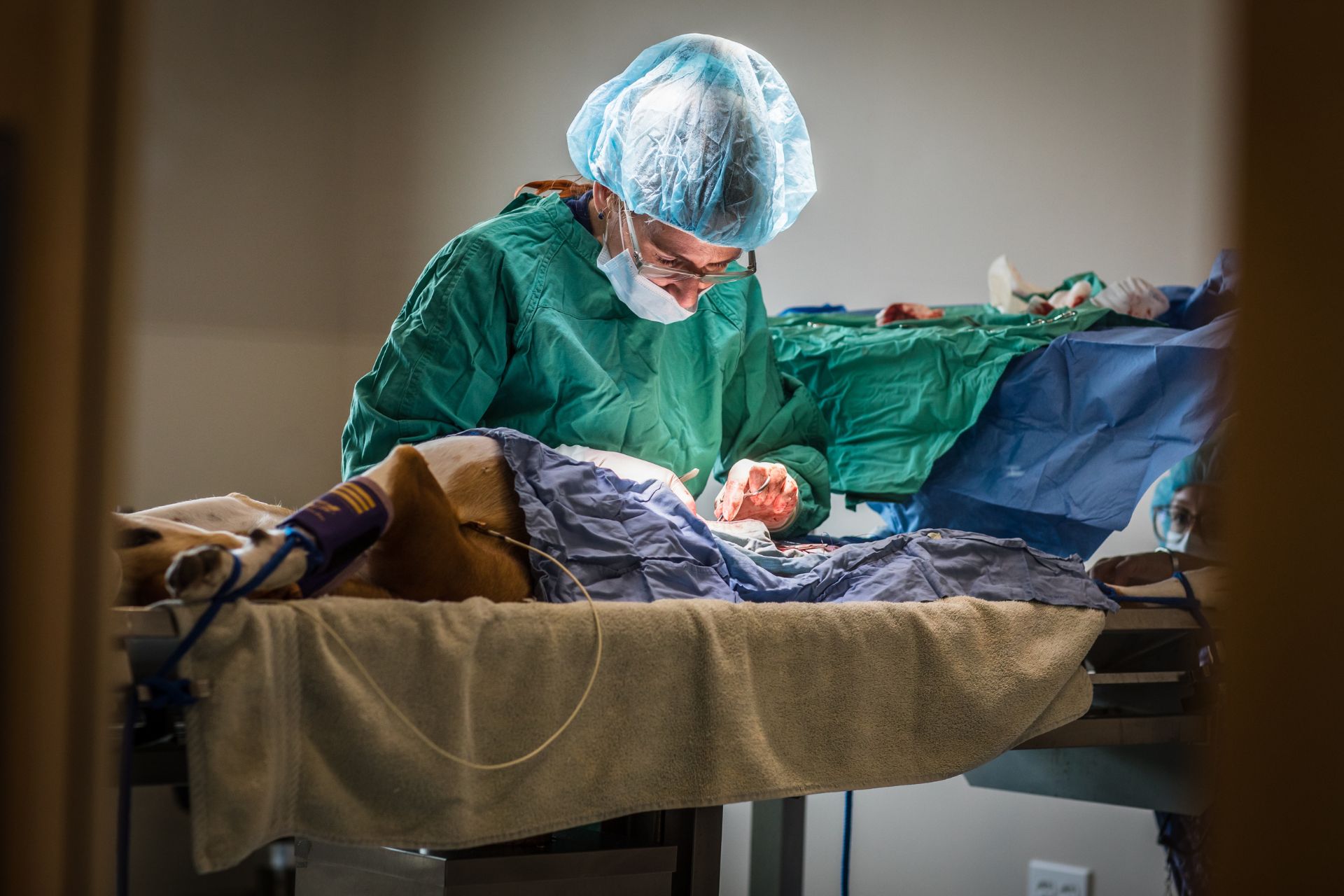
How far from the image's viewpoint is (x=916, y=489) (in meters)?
2.16

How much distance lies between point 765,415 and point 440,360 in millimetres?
707

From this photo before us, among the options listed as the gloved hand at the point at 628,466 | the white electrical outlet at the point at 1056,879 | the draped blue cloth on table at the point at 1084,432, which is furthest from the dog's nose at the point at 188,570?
the white electrical outlet at the point at 1056,879

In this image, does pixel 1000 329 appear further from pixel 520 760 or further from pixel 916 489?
pixel 520 760

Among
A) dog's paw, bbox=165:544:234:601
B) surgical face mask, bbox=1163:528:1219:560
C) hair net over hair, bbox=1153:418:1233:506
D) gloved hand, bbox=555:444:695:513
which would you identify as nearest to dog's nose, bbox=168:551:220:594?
dog's paw, bbox=165:544:234:601

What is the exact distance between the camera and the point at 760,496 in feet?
6.50

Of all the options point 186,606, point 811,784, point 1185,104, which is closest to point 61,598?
point 186,606

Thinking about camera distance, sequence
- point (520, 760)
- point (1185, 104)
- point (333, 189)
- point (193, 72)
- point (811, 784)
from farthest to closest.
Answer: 1. point (333, 189)
2. point (193, 72)
3. point (1185, 104)
4. point (811, 784)
5. point (520, 760)

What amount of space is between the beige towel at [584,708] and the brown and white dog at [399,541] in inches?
2.2

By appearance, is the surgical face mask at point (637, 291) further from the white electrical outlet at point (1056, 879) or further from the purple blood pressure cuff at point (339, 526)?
the white electrical outlet at point (1056, 879)

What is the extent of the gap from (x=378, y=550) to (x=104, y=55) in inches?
34.8

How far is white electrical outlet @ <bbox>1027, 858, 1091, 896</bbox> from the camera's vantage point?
8.35 ft

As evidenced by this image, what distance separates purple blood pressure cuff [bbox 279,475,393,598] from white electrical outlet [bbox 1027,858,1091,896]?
196cm

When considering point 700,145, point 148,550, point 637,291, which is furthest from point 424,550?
point 700,145

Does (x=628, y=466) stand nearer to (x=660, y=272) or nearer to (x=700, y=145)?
(x=660, y=272)
